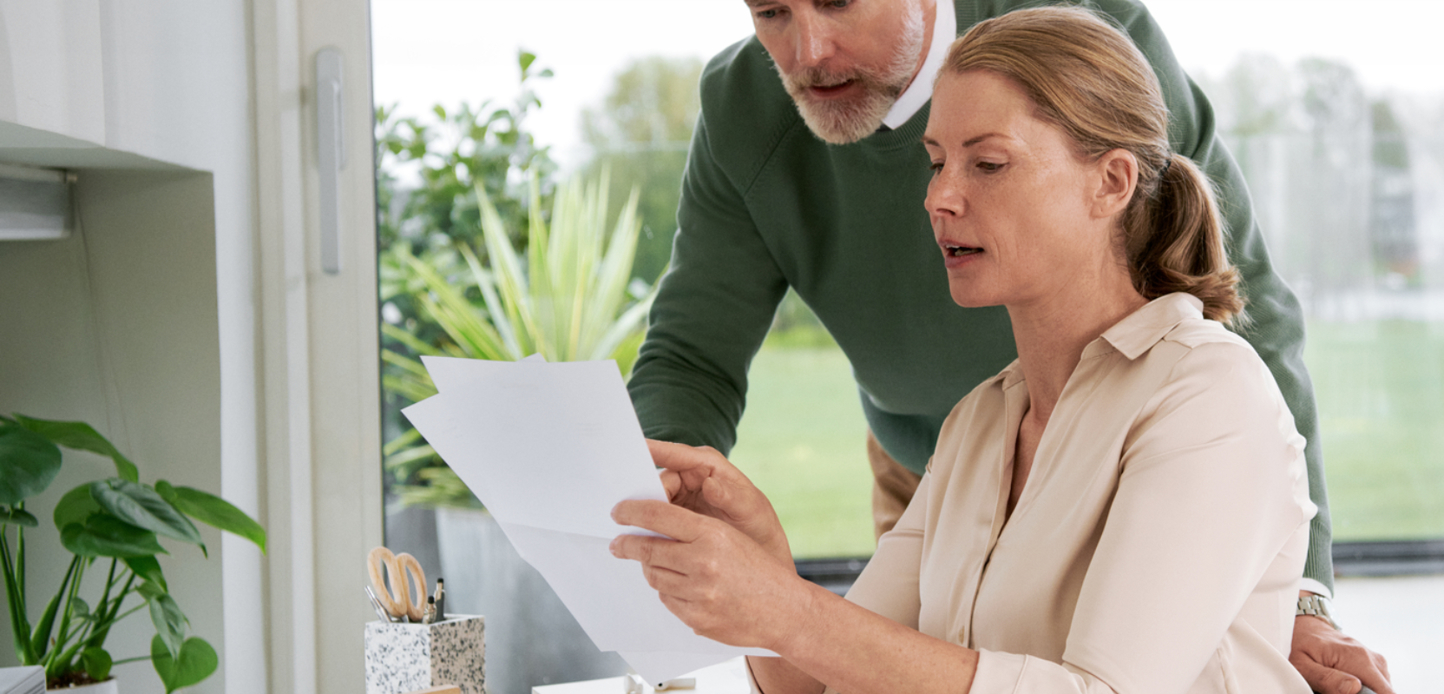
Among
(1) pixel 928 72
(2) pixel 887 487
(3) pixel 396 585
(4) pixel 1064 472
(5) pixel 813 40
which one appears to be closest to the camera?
(4) pixel 1064 472

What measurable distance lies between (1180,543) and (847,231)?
832 millimetres

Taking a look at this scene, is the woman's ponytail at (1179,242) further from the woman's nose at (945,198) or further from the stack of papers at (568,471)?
the stack of papers at (568,471)

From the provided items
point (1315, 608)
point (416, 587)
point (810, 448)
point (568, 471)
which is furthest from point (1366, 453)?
point (568, 471)

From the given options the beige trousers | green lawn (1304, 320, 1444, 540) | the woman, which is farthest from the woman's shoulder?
green lawn (1304, 320, 1444, 540)

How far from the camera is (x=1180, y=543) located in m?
0.90

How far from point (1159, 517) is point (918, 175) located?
773 millimetres

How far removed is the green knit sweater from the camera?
5.19 feet

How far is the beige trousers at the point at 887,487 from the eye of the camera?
2068 millimetres

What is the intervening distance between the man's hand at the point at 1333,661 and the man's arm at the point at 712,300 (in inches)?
31.5

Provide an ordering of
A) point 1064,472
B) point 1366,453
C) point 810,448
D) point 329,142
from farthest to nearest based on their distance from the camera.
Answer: point 1366,453 → point 810,448 → point 329,142 → point 1064,472

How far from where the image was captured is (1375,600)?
2.45 m

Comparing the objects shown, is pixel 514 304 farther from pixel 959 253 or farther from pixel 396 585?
pixel 959 253

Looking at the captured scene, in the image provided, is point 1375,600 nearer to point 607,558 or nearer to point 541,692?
point 541,692

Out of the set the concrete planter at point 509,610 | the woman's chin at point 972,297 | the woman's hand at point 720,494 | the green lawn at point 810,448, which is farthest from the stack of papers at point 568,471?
the green lawn at point 810,448
